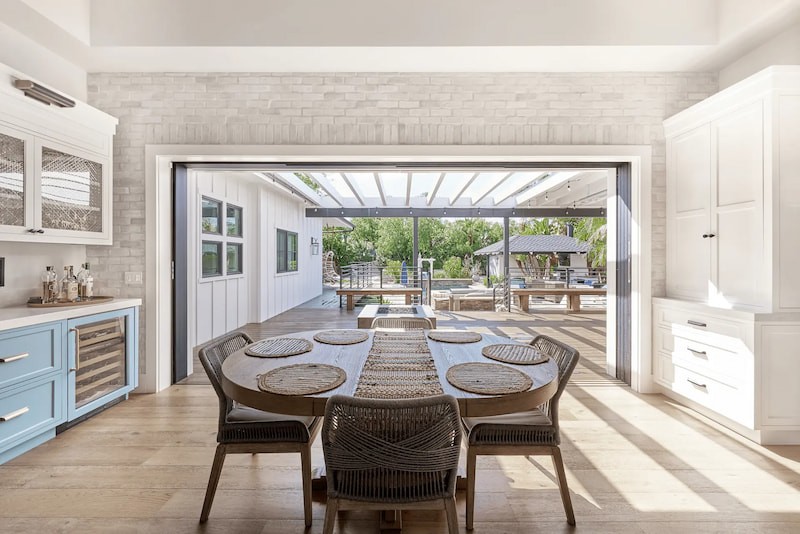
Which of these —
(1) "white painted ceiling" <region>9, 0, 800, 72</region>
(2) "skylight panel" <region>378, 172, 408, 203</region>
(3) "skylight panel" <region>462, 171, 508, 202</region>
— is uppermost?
(1) "white painted ceiling" <region>9, 0, 800, 72</region>

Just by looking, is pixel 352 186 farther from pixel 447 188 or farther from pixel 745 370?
pixel 745 370

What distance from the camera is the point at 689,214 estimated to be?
3365 millimetres

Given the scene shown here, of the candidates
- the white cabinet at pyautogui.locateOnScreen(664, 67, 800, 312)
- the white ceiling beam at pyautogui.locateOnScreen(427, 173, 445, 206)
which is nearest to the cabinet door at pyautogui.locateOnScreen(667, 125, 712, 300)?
the white cabinet at pyautogui.locateOnScreen(664, 67, 800, 312)

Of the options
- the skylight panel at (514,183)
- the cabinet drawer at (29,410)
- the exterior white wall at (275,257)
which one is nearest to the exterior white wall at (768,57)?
the skylight panel at (514,183)

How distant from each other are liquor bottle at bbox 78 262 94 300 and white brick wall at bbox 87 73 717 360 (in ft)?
1.01

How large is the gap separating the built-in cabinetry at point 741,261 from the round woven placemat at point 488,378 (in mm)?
1973

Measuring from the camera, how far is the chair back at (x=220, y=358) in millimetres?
1901

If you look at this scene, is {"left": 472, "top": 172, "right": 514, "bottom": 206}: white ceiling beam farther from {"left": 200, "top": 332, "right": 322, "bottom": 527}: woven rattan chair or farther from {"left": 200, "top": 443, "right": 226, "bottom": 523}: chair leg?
{"left": 200, "top": 443, "right": 226, "bottom": 523}: chair leg

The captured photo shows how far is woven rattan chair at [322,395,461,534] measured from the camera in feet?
4.32

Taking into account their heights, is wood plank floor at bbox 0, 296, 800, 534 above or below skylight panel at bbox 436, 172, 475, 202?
below

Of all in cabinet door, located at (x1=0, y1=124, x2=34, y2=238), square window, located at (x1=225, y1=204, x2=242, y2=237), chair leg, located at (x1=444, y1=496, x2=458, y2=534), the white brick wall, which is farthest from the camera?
square window, located at (x1=225, y1=204, x2=242, y2=237)

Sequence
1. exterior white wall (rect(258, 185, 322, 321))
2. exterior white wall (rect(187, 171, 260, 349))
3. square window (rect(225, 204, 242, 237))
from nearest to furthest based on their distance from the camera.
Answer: exterior white wall (rect(187, 171, 260, 349)), square window (rect(225, 204, 242, 237)), exterior white wall (rect(258, 185, 322, 321))

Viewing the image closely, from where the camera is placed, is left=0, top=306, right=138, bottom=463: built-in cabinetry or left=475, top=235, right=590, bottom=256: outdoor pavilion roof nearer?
left=0, top=306, right=138, bottom=463: built-in cabinetry

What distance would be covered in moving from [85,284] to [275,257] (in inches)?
189
